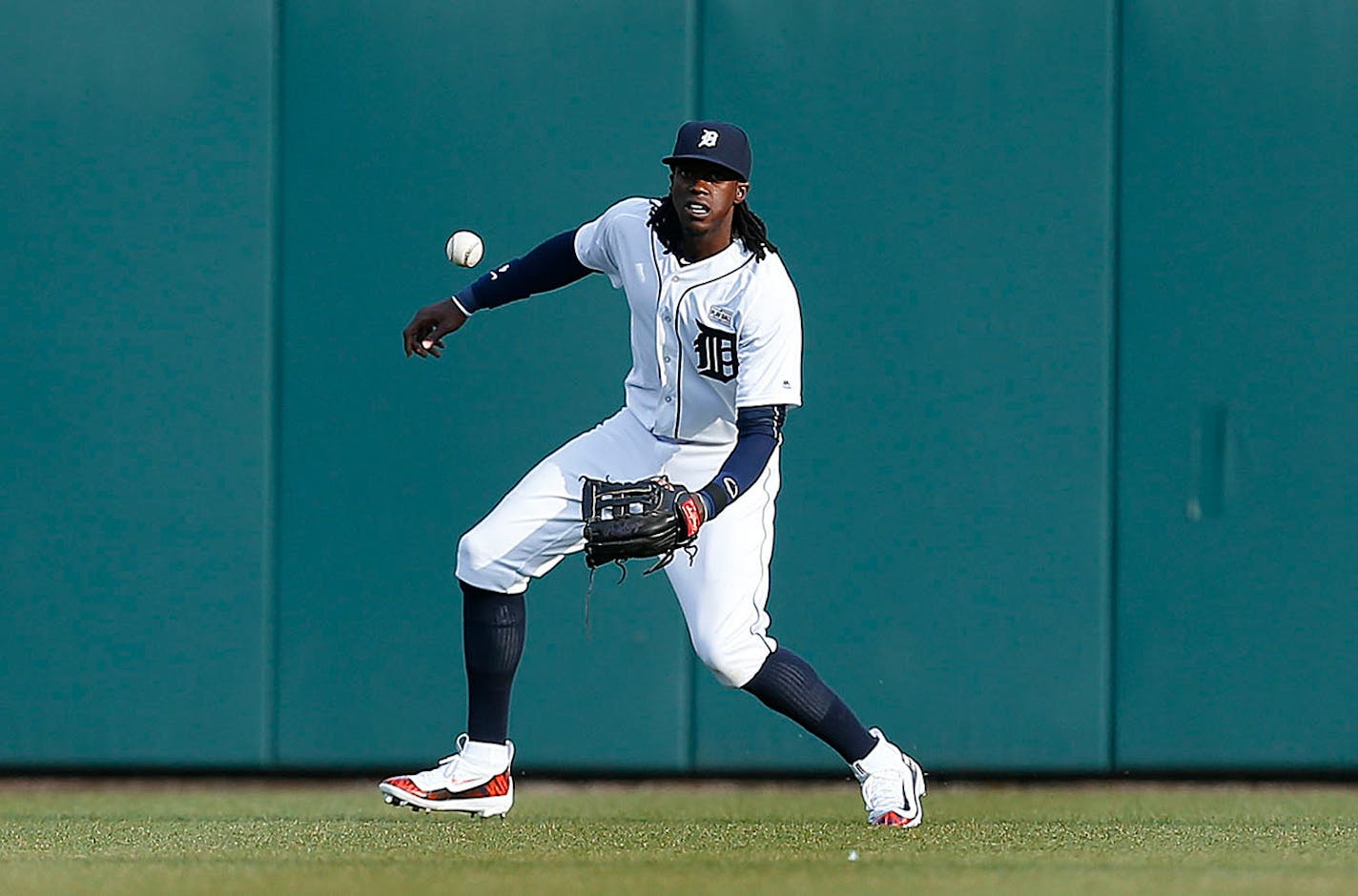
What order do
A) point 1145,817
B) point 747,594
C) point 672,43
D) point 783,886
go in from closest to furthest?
point 783,886 → point 747,594 → point 1145,817 → point 672,43

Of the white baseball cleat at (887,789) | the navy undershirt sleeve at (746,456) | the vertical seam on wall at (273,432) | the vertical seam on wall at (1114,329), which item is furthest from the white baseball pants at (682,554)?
the vertical seam on wall at (1114,329)

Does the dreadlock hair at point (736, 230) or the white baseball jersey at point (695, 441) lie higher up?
the dreadlock hair at point (736, 230)

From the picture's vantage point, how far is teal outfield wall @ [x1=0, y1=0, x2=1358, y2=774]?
5.34 m

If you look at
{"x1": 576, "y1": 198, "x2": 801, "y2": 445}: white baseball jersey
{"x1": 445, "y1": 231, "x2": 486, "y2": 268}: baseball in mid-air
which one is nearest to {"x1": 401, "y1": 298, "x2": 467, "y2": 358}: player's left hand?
{"x1": 445, "y1": 231, "x2": 486, "y2": 268}: baseball in mid-air

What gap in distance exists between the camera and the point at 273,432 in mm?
5383

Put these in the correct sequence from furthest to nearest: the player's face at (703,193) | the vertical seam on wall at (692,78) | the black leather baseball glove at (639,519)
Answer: the vertical seam on wall at (692,78)
the player's face at (703,193)
the black leather baseball glove at (639,519)

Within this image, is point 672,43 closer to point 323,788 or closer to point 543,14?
point 543,14

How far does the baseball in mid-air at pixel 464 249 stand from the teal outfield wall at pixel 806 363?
2.12ft

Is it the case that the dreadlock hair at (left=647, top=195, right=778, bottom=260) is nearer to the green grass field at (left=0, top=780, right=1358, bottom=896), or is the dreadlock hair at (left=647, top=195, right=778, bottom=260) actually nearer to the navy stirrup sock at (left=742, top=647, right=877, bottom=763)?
the navy stirrup sock at (left=742, top=647, right=877, bottom=763)

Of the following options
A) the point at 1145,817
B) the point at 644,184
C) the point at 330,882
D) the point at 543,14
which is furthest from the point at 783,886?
the point at 543,14

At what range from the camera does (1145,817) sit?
16.1 ft

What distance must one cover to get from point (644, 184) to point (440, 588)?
1292mm

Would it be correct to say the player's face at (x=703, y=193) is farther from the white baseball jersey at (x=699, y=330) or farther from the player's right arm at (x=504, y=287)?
the player's right arm at (x=504, y=287)

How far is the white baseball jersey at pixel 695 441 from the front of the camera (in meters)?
4.29
